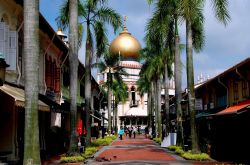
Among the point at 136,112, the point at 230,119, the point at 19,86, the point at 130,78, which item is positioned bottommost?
the point at 230,119

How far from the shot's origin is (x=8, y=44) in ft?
59.9

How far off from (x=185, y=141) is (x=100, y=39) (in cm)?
927

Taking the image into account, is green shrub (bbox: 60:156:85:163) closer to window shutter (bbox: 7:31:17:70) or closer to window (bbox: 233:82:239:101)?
window shutter (bbox: 7:31:17:70)

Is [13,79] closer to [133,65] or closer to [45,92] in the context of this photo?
[45,92]

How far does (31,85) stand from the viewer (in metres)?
12.1

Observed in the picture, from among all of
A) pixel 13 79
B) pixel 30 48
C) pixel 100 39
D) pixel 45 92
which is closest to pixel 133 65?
pixel 100 39

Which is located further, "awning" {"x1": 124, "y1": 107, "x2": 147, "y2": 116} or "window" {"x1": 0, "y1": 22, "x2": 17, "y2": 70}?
"awning" {"x1": 124, "y1": 107, "x2": 147, "y2": 116}

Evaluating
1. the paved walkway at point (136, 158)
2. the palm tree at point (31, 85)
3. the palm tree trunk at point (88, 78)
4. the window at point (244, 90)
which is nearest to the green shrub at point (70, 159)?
the paved walkway at point (136, 158)

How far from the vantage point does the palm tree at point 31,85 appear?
1172 cm

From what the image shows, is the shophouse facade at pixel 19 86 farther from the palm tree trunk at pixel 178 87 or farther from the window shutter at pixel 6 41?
the palm tree trunk at pixel 178 87

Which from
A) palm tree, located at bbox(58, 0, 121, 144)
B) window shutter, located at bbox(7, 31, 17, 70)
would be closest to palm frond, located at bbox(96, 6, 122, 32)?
palm tree, located at bbox(58, 0, 121, 144)

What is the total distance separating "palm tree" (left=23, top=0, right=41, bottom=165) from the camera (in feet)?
38.4

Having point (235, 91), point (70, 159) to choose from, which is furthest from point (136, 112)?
point (70, 159)

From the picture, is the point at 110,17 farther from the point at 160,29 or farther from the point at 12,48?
the point at 12,48
